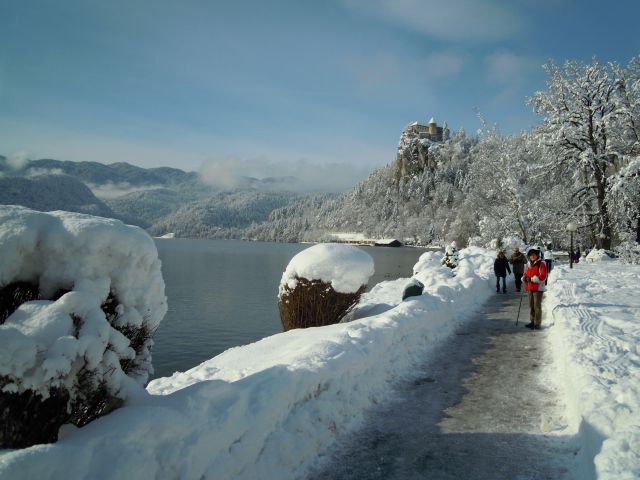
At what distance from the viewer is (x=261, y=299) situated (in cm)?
2645

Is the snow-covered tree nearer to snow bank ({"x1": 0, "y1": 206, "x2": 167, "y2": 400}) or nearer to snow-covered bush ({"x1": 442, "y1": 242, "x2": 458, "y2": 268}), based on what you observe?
snow-covered bush ({"x1": 442, "y1": 242, "x2": 458, "y2": 268})

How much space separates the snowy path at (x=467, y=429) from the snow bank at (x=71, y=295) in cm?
252

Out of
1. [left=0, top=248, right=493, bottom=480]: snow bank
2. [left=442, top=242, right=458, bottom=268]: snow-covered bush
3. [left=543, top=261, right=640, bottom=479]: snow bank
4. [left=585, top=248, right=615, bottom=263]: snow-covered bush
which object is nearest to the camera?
[left=0, top=248, right=493, bottom=480]: snow bank

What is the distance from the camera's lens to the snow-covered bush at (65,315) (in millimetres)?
2826

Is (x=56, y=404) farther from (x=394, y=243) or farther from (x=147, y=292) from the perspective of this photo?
(x=394, y=243)

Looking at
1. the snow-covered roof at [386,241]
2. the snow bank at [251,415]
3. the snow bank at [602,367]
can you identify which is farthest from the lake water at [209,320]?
the snow-covered roof at [386,241]

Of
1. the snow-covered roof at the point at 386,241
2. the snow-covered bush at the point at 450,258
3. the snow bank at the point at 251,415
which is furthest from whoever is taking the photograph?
the snow-covered roof at the point at 386,241

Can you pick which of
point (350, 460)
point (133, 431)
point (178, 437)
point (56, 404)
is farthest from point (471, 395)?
point (56, 404)

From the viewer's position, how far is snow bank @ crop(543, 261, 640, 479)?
398cm

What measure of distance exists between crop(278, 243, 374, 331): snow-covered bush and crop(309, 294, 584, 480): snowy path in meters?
2.89

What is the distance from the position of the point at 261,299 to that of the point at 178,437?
76.2 feet

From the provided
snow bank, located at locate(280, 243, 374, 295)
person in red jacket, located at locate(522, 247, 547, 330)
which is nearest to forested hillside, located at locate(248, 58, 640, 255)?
person in red jacket, located at locate(522, 247, 547, 330)

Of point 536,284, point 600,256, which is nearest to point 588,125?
point 600,256

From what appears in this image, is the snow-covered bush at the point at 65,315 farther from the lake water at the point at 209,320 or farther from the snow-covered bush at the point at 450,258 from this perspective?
the snow-covered bush at the point at 450,258
